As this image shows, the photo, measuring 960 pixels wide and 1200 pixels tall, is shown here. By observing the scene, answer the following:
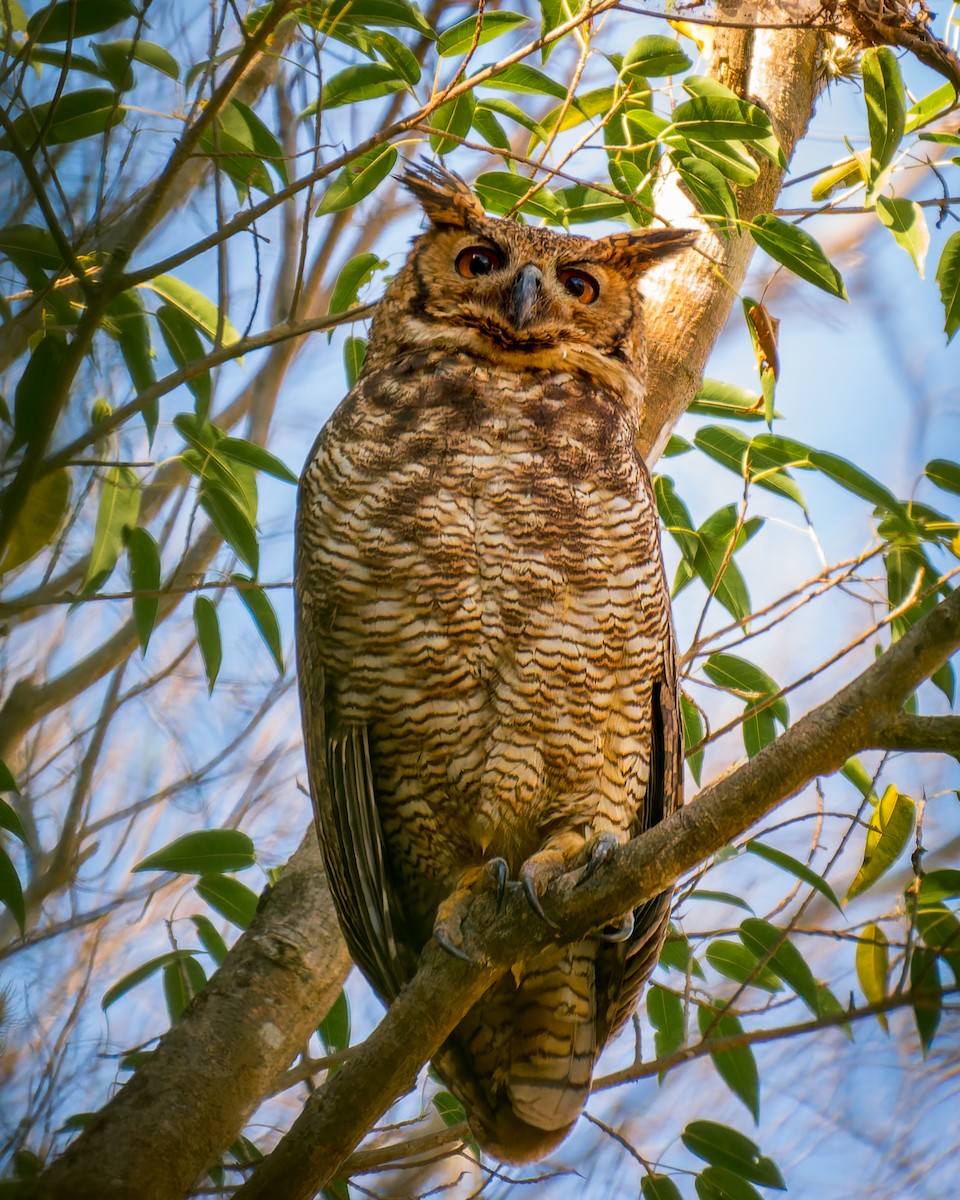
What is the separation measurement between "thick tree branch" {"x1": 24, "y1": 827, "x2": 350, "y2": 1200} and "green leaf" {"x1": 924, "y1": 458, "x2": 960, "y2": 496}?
179cm

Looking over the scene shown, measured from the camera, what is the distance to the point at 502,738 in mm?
2613

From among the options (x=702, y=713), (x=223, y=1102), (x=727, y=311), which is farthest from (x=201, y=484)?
(x=727, y=311)

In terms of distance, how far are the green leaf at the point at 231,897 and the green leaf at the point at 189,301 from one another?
1314 millimetres

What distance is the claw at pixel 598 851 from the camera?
2.05m

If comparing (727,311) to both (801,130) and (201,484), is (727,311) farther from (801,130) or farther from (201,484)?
(201,484)

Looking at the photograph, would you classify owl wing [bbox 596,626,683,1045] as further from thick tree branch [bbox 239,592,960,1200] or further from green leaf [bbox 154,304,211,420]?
green leaf [bbox 154,304,211,420]

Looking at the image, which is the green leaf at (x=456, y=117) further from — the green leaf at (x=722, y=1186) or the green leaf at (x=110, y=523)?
the green leaf at (x=722, y=1186)

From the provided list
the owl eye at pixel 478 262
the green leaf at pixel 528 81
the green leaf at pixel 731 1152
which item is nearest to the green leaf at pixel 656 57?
the green leaf at pixel 528 81

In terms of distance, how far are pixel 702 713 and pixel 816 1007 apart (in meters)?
0.82

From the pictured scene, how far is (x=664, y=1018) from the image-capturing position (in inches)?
126

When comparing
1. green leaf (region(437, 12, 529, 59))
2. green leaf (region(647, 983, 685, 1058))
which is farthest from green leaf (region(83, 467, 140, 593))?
green leaf (region(647, 983, 685, 1058))

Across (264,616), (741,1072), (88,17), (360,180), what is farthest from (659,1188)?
(88,17)

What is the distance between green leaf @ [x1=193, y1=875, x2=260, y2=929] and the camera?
301 centimetres

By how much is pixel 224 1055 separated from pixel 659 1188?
1084 millimetres
